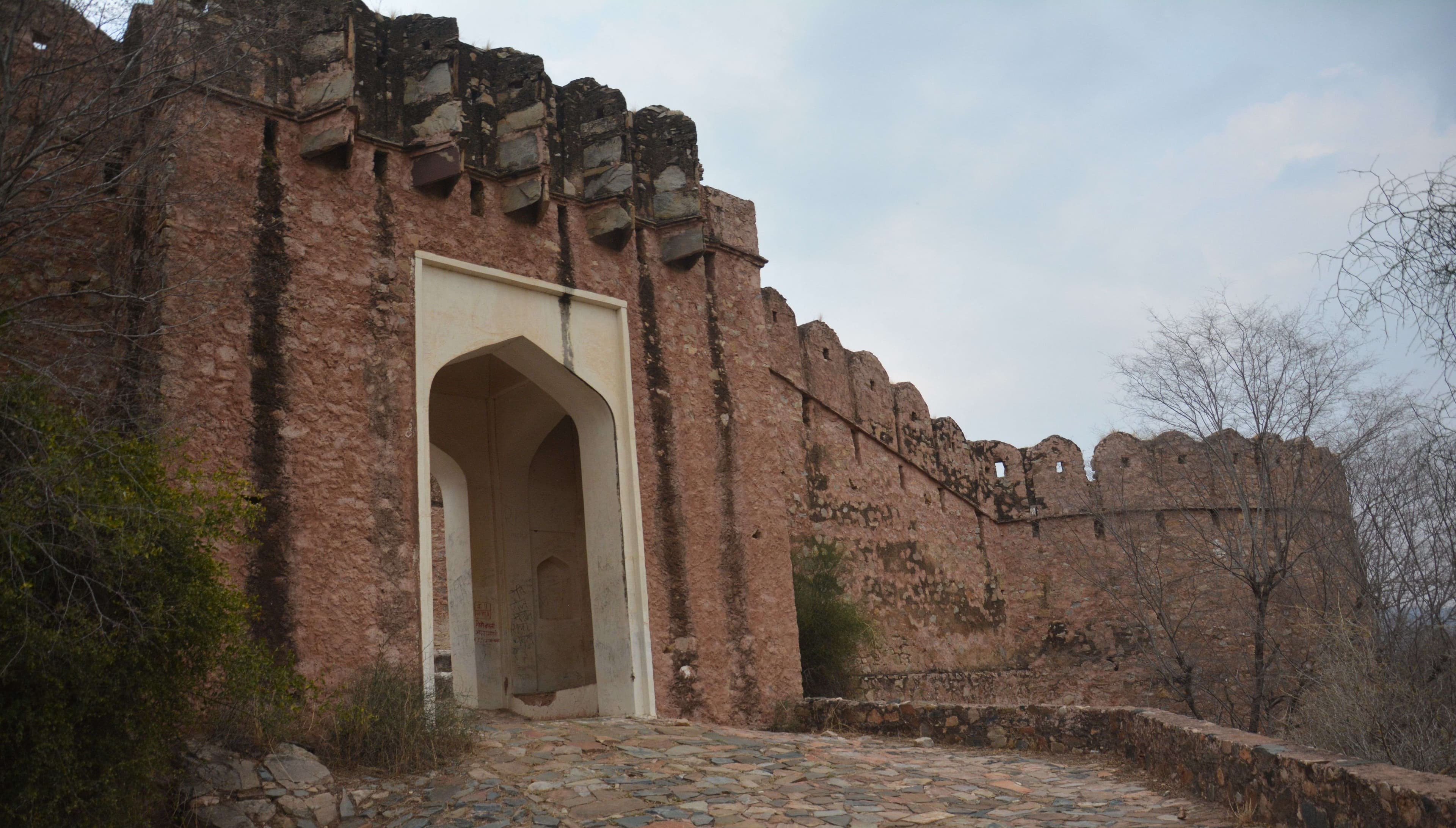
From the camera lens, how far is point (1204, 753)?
5457 millimetres

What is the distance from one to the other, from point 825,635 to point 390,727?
211 inches

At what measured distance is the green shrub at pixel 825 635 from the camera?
10422 millimetres

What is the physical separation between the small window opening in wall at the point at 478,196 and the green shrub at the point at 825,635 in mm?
4469

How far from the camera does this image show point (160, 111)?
21.7 feet

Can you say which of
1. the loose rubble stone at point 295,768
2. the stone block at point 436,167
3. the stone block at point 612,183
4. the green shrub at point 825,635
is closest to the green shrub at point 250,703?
the loose rubble stone at point 295,768

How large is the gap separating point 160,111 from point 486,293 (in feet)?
7.61

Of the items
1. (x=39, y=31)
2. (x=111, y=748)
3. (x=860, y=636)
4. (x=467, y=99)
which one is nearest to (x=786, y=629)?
(x=860, y=636)

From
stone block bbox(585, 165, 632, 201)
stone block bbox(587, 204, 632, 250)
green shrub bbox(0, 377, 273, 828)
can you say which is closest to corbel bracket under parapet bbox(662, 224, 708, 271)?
stone block bbox(587, 204, 632, 250)

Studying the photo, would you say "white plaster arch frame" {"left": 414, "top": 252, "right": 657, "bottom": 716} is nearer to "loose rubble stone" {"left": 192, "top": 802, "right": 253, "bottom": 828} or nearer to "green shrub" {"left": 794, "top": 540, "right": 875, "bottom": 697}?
"green shrub" {"left": 794, "top": 540, "right": 875, "bottom": 697}

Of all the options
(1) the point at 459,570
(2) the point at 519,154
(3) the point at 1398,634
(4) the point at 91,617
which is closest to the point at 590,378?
(2) the point at 519,154

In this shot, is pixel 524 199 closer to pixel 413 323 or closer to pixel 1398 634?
pixel 413 323

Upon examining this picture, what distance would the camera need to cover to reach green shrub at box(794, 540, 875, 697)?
1042cm

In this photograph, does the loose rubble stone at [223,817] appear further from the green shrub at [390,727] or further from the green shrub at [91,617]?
the green shrub at [390,727]

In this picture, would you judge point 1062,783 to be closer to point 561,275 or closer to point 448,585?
Answer: point 561,275
